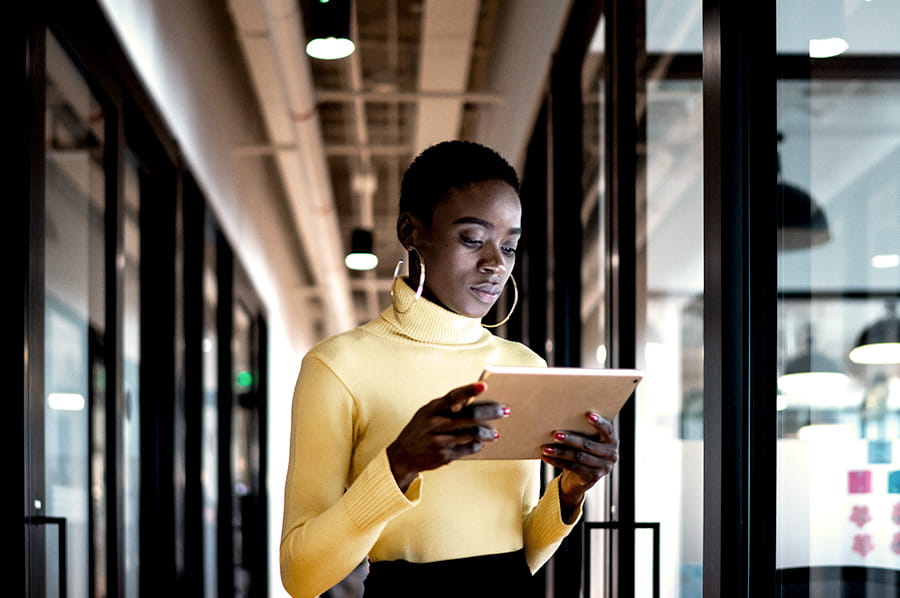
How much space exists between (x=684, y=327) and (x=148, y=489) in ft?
10.6

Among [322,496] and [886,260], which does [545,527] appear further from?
[886,260]

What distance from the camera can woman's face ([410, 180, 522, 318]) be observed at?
165 cm

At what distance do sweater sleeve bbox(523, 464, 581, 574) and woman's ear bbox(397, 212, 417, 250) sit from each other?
40 centimetres

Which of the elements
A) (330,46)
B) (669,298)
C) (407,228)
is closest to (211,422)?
(330,46)

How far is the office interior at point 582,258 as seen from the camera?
66.9 inches

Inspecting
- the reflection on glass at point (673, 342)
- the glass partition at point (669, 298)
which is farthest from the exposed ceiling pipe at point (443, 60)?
the reflection on glass at point (673, 342)

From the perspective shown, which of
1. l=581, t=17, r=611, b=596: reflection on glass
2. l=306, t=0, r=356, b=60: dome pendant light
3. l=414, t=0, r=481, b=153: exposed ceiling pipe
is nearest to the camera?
l=581, t=17, r=611, b=596: reflection on glass

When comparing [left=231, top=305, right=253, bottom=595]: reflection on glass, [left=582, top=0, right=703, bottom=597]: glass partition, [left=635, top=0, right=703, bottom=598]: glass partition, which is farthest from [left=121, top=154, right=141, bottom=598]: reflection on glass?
[left=231, top=305, right=253, bottom=595]: reflection on glass

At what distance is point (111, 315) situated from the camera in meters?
4.05

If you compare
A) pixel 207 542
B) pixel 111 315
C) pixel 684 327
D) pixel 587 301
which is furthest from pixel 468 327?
pixel 207 542

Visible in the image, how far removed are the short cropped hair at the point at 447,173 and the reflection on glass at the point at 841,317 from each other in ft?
1.57

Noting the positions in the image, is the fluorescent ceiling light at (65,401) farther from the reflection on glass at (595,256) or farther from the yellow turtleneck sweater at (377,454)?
the yellow turtleneck sweater at (377,454)

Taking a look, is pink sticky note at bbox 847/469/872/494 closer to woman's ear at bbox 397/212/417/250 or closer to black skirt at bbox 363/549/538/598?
black skirt at bbox 363/549/538/598

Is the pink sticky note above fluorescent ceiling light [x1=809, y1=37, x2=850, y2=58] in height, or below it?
below
